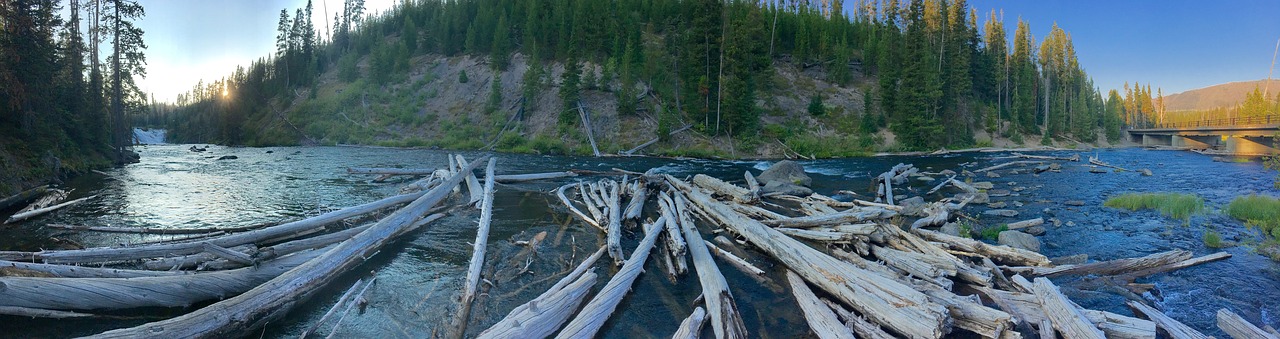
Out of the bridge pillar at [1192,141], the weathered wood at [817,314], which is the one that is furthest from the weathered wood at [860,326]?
the bridge pillar at [1192,141]

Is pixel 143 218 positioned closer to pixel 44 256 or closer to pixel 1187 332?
pixel 44 256

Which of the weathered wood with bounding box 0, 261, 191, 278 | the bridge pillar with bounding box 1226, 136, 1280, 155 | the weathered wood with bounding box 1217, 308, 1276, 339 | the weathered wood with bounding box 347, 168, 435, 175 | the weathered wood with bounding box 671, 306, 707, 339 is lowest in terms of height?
the weathered wood with bounding box 1217, 308, 1276, 339

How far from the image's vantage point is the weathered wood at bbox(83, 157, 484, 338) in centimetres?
502

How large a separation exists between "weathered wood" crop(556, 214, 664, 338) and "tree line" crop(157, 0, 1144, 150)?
37.7m

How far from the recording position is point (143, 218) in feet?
43.3

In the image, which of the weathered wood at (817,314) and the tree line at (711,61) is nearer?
the weathered wood at (817,314)

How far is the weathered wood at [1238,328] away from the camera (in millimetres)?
5520

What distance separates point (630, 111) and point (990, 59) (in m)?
62.1

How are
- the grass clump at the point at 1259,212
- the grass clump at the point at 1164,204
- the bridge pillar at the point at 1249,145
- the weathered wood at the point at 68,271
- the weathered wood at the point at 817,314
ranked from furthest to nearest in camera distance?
the bridge pillar at the point at 1249,145 < the grass clump at the point at 1164,204 < the grass clump at the point at 1259,212 < the weathered wood at the point at 68,271 < the weathered wood at the point at 817,314

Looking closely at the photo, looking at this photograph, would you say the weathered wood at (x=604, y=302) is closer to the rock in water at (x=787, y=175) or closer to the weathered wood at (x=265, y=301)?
the weathered wood at (x=265, y=301)

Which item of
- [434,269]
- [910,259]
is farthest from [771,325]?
[434,269]

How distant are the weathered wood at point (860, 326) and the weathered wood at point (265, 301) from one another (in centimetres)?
709

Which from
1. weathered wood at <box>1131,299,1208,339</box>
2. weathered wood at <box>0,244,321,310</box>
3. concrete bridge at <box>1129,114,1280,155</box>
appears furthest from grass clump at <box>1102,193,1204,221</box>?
concrete bridge at <box>1129,114,1280,155</box>

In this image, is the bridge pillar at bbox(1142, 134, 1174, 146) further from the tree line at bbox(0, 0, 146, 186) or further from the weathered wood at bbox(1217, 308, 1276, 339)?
the tree line at bbox(0, 0, 146, 186)
